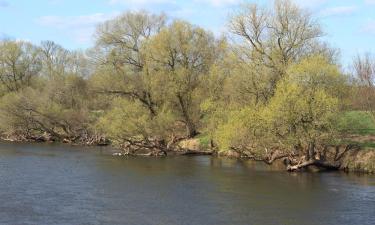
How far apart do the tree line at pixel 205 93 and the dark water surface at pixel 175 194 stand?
3630 mm

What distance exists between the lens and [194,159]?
172 feet

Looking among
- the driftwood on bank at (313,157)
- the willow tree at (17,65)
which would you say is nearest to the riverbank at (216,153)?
the driftwood on bank at (313,157)

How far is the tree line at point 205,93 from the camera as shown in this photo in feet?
140

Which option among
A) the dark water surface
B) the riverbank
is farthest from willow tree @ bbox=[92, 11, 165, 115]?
the dark water surface

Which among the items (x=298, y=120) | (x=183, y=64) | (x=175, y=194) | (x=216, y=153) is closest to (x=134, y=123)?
(x=216, y=153)

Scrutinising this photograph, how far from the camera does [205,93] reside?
61.0 m

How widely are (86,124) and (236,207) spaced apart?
4607 centimetres

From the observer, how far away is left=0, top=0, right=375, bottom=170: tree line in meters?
42.6

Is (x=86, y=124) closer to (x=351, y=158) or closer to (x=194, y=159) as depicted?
(x=194, y=159)

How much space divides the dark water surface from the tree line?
3630 mm

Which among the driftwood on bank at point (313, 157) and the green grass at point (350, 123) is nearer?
the green grass at point (350, 123)

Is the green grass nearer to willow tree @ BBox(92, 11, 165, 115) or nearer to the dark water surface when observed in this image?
the dark water surface

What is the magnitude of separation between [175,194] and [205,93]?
29.2 metres

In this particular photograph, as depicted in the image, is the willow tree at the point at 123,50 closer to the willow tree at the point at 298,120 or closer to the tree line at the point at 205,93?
the tree line at the point at 205,93
